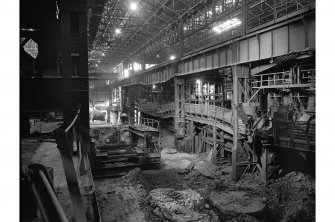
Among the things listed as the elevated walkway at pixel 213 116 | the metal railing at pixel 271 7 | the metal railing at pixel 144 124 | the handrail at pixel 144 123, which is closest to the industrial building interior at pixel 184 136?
the elevated walkway at pixel 213 116

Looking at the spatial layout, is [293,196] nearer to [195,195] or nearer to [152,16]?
[195,195]

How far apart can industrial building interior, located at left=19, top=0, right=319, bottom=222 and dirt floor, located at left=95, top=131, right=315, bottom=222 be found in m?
0.05

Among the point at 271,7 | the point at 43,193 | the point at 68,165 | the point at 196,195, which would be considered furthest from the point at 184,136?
the point at 43,193

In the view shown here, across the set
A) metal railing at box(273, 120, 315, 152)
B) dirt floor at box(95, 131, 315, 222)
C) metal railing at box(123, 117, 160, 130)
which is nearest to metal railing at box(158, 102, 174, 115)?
metal railing at box(123, 117, 160, 130)

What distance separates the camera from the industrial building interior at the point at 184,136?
594 cm

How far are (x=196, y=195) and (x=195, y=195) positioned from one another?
4cm

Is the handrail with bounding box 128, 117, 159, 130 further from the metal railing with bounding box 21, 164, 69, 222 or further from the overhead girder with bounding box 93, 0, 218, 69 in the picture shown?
the metal railing with bounding box 21, 164, 69, 222

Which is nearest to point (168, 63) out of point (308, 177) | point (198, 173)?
point (198, 173)

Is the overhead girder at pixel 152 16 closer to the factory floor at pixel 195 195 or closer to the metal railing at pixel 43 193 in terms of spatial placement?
the factory floor at pixel 195 195

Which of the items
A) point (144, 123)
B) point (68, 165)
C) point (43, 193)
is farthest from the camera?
point (144, 123)

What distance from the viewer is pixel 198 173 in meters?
14.9

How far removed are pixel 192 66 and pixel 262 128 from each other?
8.64 meters

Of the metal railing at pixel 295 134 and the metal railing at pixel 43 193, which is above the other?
the metal railing at pixel 43 193

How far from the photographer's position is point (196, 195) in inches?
468
